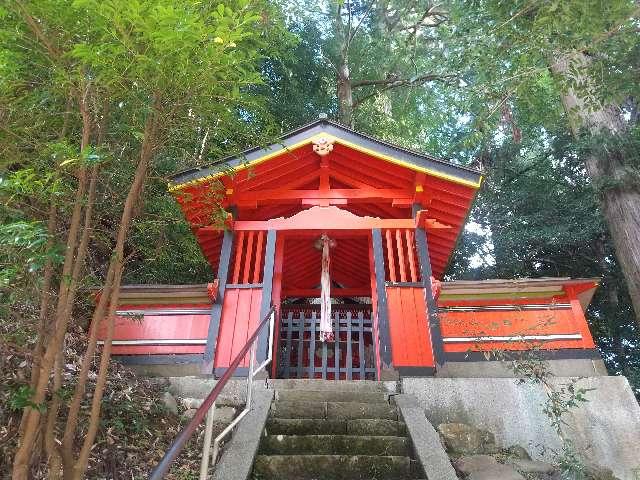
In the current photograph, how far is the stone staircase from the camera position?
11.8 feet

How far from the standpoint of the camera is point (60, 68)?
3.01m

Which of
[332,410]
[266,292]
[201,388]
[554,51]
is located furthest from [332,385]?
[554,51]

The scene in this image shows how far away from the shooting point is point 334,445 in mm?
3906

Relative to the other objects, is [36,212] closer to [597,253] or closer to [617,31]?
[617,31]

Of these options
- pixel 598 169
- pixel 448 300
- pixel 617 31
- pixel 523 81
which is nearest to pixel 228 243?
pixel 448 300

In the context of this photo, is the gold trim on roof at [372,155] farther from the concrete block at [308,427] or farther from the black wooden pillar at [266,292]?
the concrete block at [308,427]

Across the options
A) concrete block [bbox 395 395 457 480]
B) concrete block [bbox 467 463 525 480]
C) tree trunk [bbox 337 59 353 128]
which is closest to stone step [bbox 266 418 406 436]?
concrete block [bbox 395 395 457 480]

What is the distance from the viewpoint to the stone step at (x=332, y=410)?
14.7 ft

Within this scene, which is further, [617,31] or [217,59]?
[617,31]

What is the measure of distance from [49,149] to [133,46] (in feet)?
2.73

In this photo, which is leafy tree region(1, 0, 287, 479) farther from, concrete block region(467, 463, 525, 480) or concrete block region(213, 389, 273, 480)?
concrete block region(467, 463, 525, 480)

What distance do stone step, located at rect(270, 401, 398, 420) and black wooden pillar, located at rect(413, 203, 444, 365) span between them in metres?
1.35

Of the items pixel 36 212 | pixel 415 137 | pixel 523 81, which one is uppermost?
pixel 415 137

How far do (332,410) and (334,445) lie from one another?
610mm
